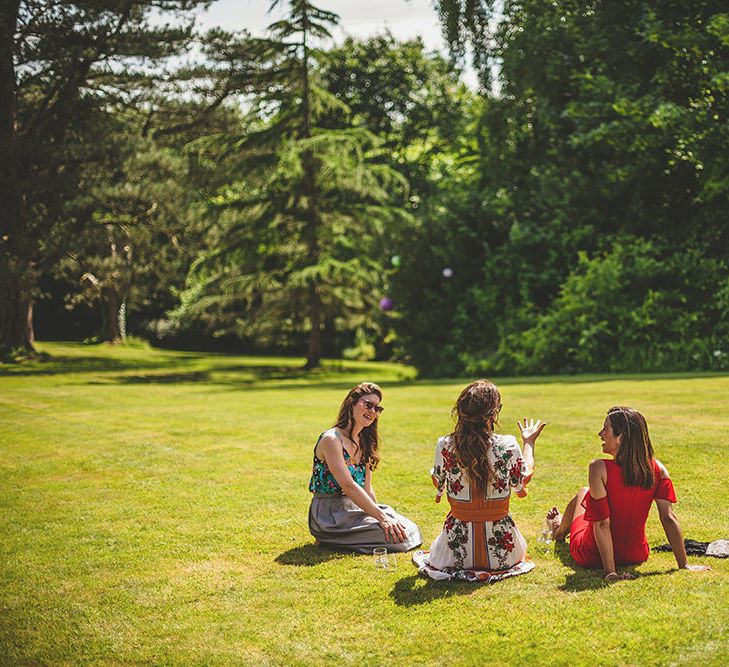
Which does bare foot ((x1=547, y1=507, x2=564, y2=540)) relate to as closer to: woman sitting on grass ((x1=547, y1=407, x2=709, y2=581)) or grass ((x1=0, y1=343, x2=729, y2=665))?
grass ((x1=0, y1=343, x2=729, y2=665))

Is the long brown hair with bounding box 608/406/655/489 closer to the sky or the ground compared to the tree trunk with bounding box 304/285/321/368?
closer to the ground

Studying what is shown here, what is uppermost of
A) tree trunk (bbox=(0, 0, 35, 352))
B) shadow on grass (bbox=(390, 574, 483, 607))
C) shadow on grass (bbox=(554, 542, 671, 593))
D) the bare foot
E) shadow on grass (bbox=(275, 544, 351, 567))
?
tree trunk (bbox=(0, 0, 35, 352))

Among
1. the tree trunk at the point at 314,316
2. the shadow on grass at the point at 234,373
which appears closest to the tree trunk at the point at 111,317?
the shadow on grass at the point at 234,373

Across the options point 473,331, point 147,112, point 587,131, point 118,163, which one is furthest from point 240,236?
point 587,131

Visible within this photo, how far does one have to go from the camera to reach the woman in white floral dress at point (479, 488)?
5344mm

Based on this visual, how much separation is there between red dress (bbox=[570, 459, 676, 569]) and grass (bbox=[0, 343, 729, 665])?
0.13 metres

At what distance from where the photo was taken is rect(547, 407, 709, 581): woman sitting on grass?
5.19 metres

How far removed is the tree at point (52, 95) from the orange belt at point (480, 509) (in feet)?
63.0

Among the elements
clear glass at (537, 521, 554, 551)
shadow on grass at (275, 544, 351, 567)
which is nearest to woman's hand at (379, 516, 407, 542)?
shadow on grass at (275, 544, 351, 567)

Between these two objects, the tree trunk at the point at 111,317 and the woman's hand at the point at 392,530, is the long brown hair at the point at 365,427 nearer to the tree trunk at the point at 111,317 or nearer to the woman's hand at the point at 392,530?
the woman's hand at the point at 392,530

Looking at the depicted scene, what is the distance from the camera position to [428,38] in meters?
39.0

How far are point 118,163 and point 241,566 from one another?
66.2ft

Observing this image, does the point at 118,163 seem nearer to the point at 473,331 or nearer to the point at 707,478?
the point at 473,331

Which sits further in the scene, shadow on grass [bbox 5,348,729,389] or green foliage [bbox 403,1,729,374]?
green foliage [bbox 403,1,729,374]
